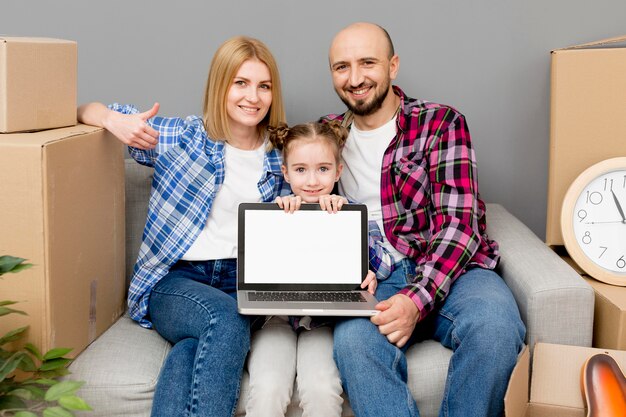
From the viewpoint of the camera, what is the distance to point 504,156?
240 centimetres

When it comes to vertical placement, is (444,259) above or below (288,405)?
above

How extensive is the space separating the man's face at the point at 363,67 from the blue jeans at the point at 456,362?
591 millimetres

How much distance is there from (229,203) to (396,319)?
53cm

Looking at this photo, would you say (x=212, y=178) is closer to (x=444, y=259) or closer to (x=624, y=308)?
(x=444, y=259)

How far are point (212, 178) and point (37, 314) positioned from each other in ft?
1.81

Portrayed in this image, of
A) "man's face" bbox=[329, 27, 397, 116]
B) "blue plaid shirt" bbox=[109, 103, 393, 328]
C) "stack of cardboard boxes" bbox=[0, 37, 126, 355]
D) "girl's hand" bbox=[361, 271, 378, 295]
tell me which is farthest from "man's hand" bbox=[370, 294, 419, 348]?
"stack of cardboard boxes" bbox=[0, 37, 126, 355]

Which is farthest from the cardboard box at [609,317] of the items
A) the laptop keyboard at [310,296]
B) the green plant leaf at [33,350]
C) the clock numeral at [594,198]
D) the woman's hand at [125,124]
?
the green plant leaf at [33,350]

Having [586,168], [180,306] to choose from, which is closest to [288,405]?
[180,306]

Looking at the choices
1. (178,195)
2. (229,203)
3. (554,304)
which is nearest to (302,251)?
(229,203)

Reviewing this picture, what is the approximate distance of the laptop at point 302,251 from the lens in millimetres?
1812

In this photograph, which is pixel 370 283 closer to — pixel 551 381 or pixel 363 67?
pixel 551 381

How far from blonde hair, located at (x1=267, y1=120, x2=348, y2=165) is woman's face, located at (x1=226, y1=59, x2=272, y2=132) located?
0.20 feet

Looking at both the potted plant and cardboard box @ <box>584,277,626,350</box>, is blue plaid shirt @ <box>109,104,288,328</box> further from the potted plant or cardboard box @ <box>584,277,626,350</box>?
cardboard box @ <box>584,277,626,350</box>

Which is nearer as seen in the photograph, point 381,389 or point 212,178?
point 381,389
